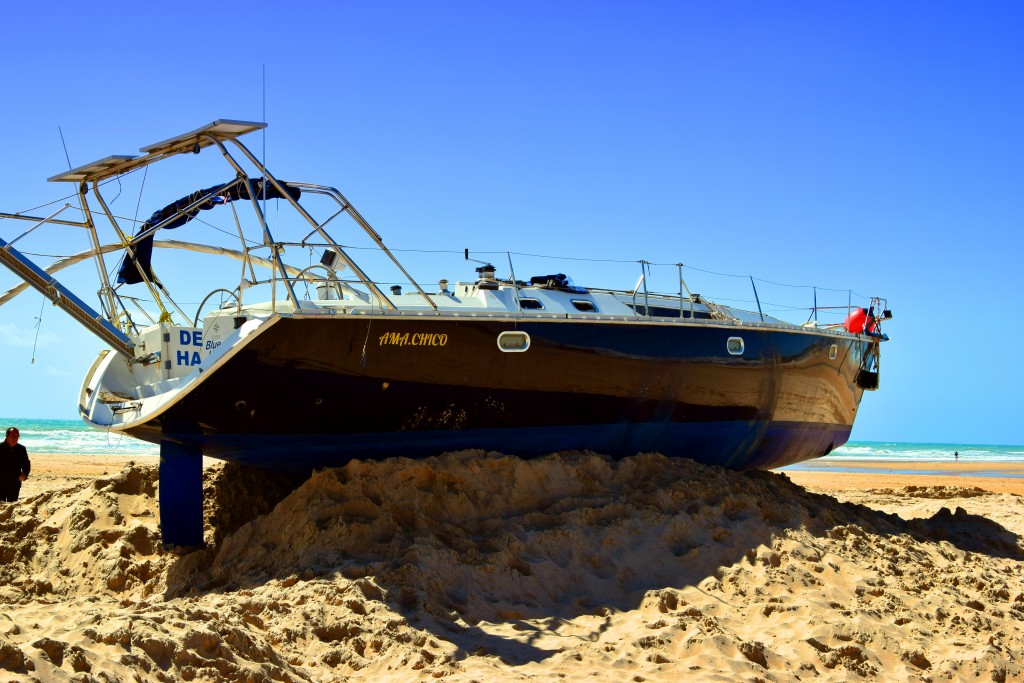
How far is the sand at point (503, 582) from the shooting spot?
5.79 metres

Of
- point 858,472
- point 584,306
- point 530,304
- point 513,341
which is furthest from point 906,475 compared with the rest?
point 513,341

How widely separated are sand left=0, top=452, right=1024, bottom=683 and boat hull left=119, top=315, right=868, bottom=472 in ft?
1.39

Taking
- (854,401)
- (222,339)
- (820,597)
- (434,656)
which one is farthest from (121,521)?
(854,401)

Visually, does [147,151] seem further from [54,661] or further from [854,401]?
[854,401]

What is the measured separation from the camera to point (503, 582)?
7.08 m

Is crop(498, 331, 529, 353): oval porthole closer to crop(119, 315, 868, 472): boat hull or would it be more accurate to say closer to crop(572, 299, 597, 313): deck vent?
crop(119, 315, 868, 472): boat hull

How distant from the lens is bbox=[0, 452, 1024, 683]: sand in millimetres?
5789

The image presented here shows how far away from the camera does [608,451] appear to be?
31.9ft

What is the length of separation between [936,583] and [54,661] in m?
6.52

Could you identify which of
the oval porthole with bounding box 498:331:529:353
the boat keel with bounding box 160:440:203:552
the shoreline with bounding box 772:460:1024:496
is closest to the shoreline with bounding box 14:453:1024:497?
the shoreline with bounding box 772:460:1024:496

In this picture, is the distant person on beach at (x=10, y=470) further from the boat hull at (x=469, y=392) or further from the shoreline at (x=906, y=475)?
the shoreline at (x=906, y=475)

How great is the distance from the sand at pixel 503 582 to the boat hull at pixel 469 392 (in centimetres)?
42

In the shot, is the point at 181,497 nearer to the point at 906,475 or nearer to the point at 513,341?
the point at 513,341

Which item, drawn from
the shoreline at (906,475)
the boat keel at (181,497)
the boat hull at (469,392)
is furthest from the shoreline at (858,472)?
the boat hull at (469,392)
